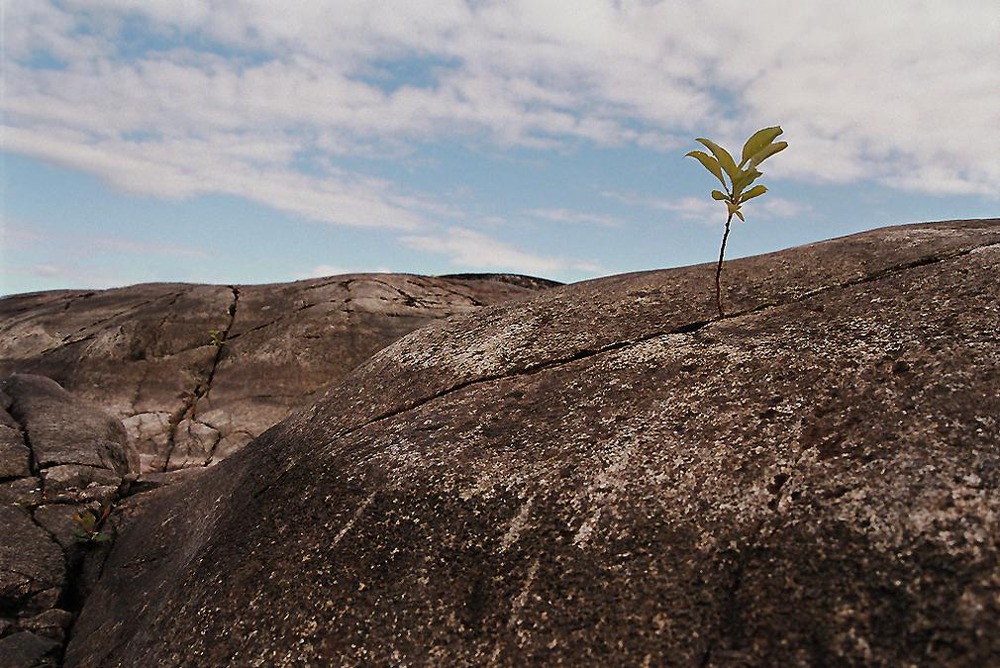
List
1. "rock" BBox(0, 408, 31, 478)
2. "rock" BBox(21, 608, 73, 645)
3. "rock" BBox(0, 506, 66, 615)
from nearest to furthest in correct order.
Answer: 1. "rock" BBox(21, 608, 73, 645)
2. "rock" BBox(0, 506, 66, 615)
3. "rock" BBox(0, 408, 31, 478)

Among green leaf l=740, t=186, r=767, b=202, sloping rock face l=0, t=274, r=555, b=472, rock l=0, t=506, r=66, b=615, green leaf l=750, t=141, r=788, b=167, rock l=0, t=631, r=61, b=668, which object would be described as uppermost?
green leaf l=750, t=141, r=788, b=167

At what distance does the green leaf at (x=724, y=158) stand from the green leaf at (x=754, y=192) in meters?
0.13

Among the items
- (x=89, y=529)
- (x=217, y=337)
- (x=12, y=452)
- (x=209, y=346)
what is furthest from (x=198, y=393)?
(x=89, y=529)

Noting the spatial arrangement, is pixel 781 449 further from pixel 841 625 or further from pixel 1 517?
pixel 1 517

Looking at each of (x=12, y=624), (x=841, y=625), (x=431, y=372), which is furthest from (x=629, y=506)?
(x=12, y=624)

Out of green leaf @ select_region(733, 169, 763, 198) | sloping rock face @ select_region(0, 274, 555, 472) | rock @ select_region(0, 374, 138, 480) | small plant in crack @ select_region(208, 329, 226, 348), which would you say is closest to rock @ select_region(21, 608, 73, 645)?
rock @ select_region(0, 374, 138, 480)

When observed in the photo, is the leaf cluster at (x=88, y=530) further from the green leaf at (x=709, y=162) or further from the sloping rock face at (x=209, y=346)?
the green leaf at (x=709, y=162)

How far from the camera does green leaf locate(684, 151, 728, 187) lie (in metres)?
4.70

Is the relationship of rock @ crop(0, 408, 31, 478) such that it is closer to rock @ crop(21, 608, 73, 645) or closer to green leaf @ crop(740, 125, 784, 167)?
rock @ crop(21, 608, 73, 645)

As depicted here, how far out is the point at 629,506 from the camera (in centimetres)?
340

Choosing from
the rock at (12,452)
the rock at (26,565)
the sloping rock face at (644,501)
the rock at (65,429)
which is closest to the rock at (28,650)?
the sloping rock face at (644,501)

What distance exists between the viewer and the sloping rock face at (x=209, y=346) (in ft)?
37.3

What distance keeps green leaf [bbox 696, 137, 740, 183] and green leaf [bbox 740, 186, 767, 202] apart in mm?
126

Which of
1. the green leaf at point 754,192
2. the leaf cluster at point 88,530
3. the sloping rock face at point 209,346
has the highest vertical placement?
the green leaf at point 754,192
